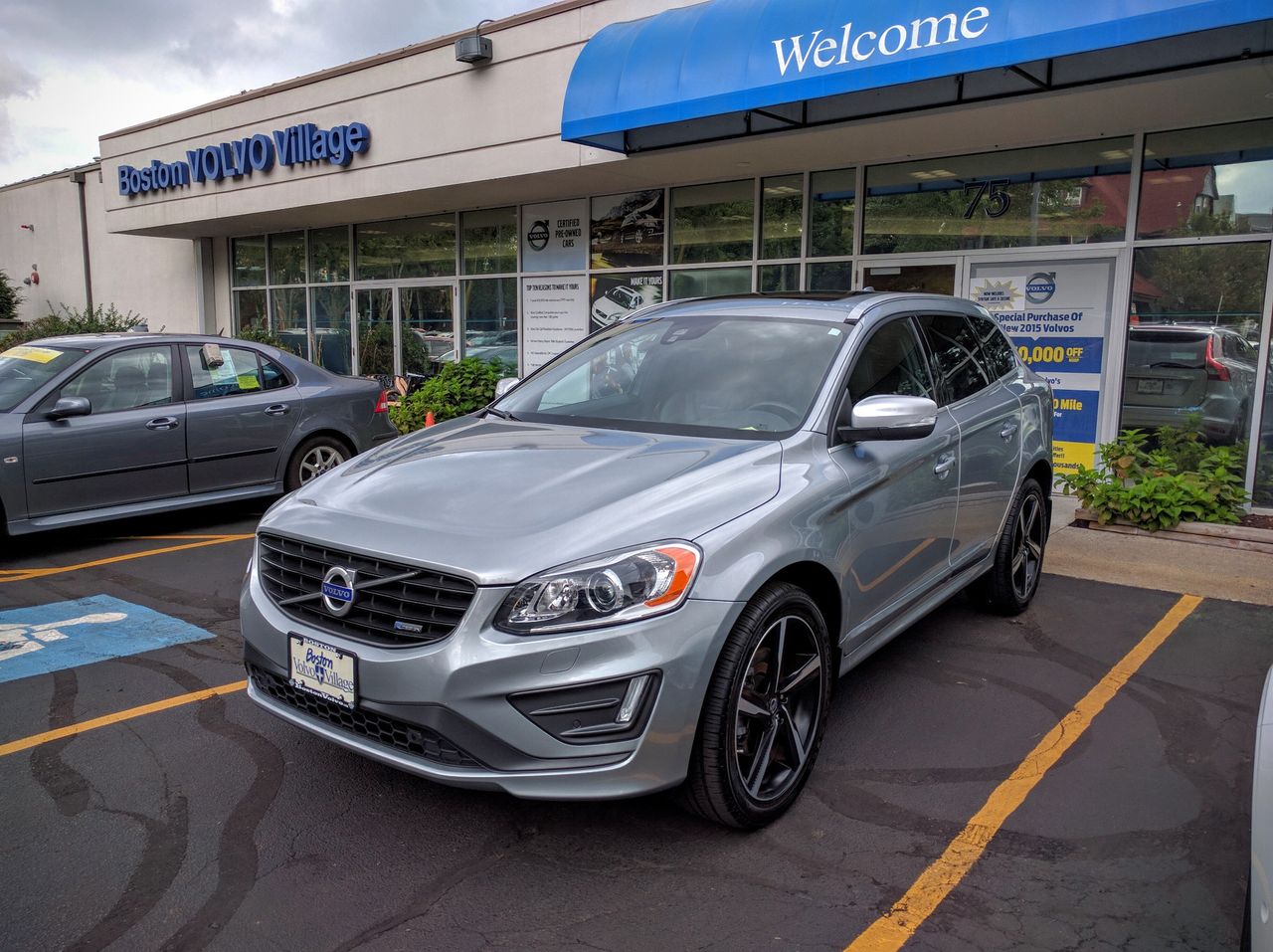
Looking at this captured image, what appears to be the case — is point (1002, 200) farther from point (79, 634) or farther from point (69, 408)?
point (79, 634)

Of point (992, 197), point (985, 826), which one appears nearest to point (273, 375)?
point (985, 826)

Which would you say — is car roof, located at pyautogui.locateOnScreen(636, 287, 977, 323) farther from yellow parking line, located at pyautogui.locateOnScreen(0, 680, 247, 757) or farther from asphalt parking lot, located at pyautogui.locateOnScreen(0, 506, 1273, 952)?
yellow parking line, located at pyautogui.locateOnScreen(0, 680, 247, 757)

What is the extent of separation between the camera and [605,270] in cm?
1277

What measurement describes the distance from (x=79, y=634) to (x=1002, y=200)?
28.0ft

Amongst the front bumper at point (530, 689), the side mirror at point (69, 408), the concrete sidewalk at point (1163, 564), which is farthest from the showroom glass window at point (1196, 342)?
the side mirror at point (69, 408)

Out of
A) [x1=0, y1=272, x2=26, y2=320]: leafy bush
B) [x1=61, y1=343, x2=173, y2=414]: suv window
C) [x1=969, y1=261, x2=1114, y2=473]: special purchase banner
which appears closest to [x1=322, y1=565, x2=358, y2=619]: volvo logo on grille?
[x1=61, y1=343, x2=173, y2=414]: suv window

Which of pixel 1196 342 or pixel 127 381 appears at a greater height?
pixel 1196 342

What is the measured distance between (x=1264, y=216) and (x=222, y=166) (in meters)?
14.0

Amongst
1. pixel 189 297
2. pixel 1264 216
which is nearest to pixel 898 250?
pixel 1264 216

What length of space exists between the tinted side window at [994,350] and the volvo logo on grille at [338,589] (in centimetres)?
365

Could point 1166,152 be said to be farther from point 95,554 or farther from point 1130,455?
point 95,554

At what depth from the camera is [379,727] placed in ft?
9.73

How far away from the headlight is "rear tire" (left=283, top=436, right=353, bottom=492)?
226 inches

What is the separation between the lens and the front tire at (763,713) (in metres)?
2.95
